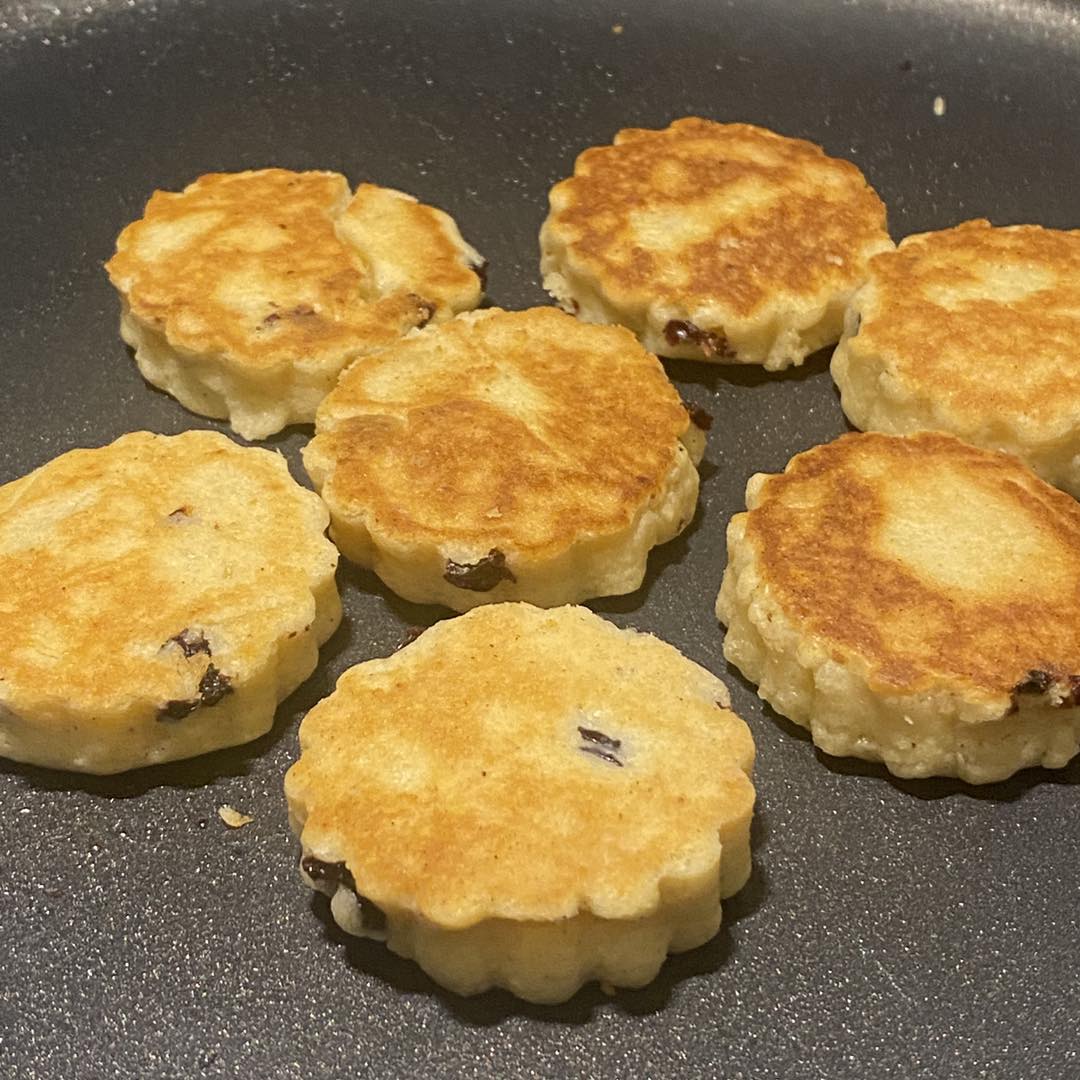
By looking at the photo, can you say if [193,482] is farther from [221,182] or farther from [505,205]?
[505,205]

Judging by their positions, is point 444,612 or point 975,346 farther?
point 975,346

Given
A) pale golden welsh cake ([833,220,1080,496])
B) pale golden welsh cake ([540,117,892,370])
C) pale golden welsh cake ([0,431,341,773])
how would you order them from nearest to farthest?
pale golden welsh cake ([0,431,341,773]) → pale golden welsh cake ([833,220,1080,496]) → pale golden welsh cake ([540,117,892,370])

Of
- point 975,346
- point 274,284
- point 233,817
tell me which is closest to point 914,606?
point 975,346

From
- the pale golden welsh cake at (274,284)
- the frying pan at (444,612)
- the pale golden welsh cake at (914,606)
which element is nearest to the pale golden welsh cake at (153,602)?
the frying pan at (444,612)

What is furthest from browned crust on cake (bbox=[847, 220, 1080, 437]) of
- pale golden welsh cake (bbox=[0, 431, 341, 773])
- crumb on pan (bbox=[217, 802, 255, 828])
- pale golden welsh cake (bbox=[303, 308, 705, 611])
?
crumb on pan (bbox=[217, 802, 255, 828])

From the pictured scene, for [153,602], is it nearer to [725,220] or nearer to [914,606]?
[914,606]

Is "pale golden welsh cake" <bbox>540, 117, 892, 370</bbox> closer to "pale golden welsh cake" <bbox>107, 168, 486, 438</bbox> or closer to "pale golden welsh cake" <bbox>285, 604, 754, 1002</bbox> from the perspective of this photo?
"pale golden welsh cake" <bbox>107, 168, 486, 438</bbox>
